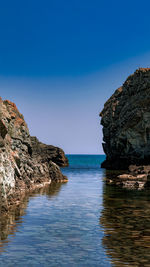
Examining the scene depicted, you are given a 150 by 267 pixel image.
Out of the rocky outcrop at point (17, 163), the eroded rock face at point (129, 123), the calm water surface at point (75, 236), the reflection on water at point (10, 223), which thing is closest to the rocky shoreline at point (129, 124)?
the eroded rock face at point (129, 123)

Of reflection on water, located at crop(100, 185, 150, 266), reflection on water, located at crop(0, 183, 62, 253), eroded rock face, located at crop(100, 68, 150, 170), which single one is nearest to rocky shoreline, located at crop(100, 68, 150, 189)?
eroded rock face, located at crop(100, 68, 150, 170)

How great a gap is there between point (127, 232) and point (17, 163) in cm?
2056

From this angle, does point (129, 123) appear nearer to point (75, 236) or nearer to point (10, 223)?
point (10, 223)

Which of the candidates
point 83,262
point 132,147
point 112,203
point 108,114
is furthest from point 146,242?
point 108,114

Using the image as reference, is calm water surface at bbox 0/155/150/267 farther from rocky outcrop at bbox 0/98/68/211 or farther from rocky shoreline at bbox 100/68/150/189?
rocky shoreline at bbox 100/68/150/189

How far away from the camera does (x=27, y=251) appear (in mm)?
12484

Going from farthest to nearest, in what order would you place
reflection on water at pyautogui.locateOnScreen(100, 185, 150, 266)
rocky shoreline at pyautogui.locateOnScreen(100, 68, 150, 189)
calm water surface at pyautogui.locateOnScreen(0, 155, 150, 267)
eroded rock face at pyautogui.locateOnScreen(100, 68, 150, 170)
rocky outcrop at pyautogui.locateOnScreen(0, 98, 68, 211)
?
eroded rock face at pyautogui.locateOnScreen(100, 68, 150, 170) < rocky shoreline at pyautogui.locateOnScreen(100, 68, 150, 189) < rocky outcrop at pyautogui.locateOnScreen(0, 98, 68, 211) < reflection on water at pyautogui.locateOnScreen(100, 185, 150, 266) < calm water surface at pyautogui.locateOnScreen(0, 155, 150, 267)

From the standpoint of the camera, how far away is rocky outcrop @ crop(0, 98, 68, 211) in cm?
2298

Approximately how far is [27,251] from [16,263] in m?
1.52

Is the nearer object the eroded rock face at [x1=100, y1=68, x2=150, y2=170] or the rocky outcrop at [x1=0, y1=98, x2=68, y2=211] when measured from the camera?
the rocky outcrop at [x1=0, y1=98, x2=68, y2=211]

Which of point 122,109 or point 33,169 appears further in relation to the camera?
point 122,109

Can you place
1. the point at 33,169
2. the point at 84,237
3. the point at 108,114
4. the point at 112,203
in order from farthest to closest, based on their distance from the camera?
the point at 108,114, the point at 33,169, the point at 112,203, the point at 84,237

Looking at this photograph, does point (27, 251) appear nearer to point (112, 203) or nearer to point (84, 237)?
point (84, 237)

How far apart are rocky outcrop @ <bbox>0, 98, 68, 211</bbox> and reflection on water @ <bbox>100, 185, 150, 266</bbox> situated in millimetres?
7723
